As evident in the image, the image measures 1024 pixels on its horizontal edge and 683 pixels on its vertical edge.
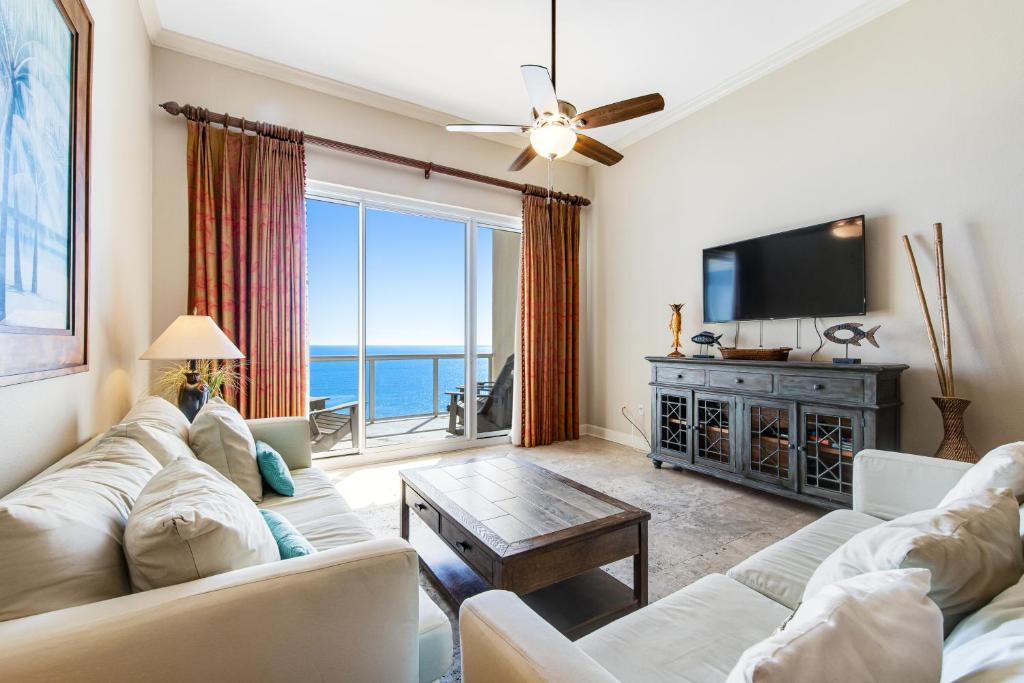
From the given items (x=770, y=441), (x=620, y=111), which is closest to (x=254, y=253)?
(x=620, y=111)

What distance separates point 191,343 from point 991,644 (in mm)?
2868

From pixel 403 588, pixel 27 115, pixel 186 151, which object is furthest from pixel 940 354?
pixel 186 151

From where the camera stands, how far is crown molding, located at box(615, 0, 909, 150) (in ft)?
9.23

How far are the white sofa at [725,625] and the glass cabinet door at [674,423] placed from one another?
1804 mm

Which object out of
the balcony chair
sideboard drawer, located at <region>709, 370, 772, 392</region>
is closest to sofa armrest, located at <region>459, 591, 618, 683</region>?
sideboard drawer, located at <region>709, 370, 772, 392</region>

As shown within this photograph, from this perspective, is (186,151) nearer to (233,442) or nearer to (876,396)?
(233,442)

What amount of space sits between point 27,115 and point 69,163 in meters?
0.33

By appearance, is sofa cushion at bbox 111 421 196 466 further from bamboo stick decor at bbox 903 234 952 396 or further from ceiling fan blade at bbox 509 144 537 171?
bamboo stick decor at bbox 903 234 952 396

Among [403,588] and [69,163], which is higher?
[69,163]

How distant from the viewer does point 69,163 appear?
1.47 m

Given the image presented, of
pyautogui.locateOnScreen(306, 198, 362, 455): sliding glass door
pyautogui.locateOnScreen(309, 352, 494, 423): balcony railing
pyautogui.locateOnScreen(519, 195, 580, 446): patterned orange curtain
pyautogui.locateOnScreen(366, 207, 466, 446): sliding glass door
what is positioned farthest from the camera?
pyautogui.locateOnScreen(519, 195, 580, 446): patterned orange curtain

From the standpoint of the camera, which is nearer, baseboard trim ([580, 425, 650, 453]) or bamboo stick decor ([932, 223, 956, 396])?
bamboo stick decor ([932, 223, 956, 396])

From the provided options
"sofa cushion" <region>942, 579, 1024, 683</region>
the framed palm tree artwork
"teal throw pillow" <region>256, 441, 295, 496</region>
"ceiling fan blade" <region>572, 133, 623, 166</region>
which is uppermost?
"ceiling fan blade" <region>572, 133, 623, 166</region>

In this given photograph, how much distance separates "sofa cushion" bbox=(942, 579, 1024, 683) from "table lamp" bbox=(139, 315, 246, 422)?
2.73 m
